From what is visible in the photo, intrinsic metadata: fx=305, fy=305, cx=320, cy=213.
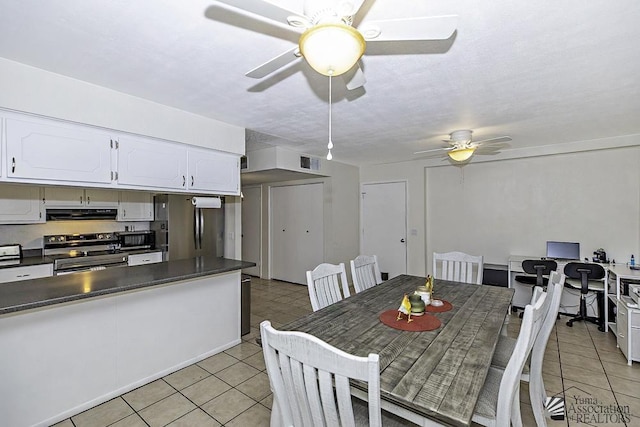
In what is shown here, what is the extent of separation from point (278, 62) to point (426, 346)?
1598 millimetres

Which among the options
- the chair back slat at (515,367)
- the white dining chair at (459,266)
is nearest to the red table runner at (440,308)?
the chair back slat at (515,367)

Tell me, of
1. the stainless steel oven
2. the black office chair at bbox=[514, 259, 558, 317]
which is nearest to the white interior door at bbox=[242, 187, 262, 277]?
the stainless steel oven

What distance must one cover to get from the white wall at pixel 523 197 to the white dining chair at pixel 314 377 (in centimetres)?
455

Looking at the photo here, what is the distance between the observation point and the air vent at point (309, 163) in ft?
15.6


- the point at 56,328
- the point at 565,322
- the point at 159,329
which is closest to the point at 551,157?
the point at 565,322

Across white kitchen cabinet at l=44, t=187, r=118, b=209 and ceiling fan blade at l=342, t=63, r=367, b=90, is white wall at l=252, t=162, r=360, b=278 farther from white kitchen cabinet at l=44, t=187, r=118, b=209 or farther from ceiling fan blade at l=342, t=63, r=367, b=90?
ceiling fan blade at l=342, t=63, r=367, b=90

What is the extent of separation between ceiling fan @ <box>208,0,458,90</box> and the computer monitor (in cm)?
429

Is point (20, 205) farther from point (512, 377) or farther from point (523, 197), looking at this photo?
point (523, 197)

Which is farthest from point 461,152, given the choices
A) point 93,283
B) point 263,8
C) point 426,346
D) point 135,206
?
point 135,206

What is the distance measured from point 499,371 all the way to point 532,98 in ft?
7.02

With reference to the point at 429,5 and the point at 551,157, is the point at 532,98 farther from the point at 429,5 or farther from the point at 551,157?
the point at 551,157

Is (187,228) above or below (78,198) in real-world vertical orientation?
below

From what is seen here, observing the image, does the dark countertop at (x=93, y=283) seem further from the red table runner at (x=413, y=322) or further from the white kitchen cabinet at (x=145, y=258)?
the red table runner at (x=413, y=322)

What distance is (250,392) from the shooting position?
7.88ft
